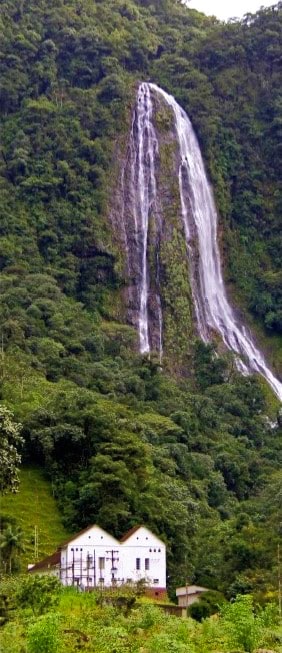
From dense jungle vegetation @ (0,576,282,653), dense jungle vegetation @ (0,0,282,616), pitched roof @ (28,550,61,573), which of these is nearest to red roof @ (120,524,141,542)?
dense jungle vegetation @ (0,0,282,616)

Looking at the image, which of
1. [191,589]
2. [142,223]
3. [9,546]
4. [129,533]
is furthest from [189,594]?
[142,223]

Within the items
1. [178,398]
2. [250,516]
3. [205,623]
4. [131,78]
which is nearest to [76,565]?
[250,516]

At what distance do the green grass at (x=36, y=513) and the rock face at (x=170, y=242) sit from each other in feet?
77.9

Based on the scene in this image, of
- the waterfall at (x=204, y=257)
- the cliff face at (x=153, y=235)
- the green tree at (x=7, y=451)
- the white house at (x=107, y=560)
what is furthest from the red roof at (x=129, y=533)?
the waterfall at (x=204, y=257)

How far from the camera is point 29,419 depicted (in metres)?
46.1

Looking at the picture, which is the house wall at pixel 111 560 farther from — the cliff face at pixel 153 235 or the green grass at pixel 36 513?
the cliff face at pixel 153 235

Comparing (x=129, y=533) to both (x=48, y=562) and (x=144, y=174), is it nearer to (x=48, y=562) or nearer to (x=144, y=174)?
(x=48, y=562)

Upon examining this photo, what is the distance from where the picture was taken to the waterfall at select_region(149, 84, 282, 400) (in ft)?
231

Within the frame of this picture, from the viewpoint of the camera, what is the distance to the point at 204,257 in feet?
245

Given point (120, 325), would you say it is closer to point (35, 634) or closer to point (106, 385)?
point (106, 385)

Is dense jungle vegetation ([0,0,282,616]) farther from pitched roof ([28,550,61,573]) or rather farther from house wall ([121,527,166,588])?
house wall ([121,527,166,588])

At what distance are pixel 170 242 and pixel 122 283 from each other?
413cm

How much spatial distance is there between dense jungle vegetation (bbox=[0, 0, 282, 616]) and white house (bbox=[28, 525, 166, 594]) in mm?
1638

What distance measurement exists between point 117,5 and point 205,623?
6984 cm
